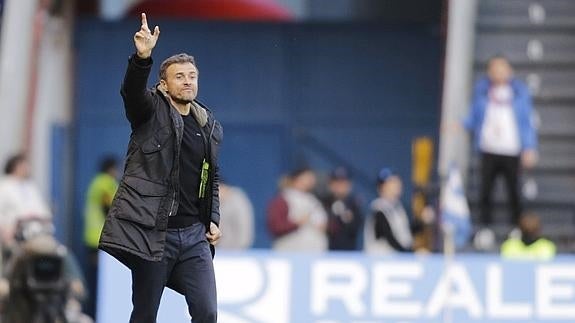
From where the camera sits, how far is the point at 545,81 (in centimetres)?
1980

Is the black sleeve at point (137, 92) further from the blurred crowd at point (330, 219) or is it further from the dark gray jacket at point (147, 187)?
the blurred crowd at point (330, 219)

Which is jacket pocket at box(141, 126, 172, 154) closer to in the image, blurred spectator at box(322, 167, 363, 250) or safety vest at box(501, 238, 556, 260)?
safety vest at box(501, 238, 556, 260)

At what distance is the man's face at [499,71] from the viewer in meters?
18.0

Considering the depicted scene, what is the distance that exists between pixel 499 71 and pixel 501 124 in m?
0.64

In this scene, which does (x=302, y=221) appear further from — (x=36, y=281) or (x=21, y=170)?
(x=36, y=281)

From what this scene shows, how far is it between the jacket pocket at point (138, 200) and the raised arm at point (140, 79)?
328 mm

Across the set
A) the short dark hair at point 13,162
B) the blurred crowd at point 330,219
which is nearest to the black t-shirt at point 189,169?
the blurred crowd at point 330,219

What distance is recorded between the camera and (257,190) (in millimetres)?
24859

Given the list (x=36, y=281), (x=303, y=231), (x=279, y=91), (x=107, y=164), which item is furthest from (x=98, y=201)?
(x=36, y=281)

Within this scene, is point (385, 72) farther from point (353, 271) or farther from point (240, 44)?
point (353, 271)

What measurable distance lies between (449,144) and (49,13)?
6280 mm

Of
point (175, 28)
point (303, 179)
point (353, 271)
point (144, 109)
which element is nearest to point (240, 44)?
point (175, 28)

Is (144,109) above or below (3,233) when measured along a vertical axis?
above

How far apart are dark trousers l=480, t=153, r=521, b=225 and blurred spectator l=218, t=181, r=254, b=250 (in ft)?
8.77
